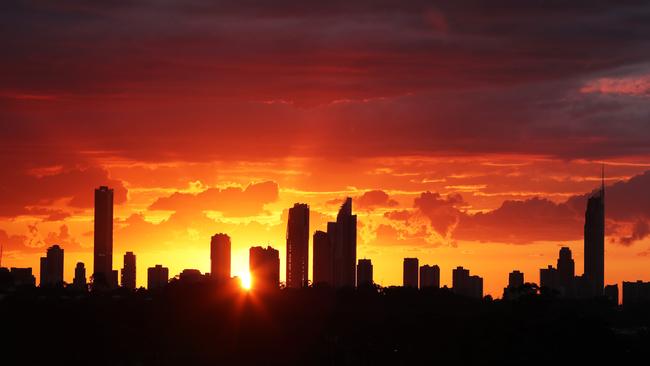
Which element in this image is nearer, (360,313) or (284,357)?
(284,357)

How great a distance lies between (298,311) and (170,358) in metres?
34.8

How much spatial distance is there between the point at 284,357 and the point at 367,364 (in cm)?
1113

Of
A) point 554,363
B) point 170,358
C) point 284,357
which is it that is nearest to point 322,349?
point 284,357

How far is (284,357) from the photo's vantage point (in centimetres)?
16525

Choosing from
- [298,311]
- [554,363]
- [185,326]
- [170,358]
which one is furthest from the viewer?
[298,311]

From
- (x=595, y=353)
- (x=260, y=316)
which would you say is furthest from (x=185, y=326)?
(x=595, y=353)

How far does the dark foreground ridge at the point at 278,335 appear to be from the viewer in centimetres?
15388

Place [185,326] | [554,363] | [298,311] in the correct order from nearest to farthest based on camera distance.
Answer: [554,363] < [185,326] < [298,311]

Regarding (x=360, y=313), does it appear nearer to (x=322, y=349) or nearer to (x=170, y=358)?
(x=322, y=349)

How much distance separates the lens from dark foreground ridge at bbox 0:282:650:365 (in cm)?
15388

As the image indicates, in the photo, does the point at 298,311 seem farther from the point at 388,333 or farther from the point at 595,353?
the point at 595,353

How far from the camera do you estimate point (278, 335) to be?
175125 millimetres

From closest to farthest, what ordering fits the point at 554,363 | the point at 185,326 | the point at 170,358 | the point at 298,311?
the point at 554,363 < the point at 170,358 < the point at 185,326 < the point at 298,311

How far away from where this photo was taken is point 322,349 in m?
170
